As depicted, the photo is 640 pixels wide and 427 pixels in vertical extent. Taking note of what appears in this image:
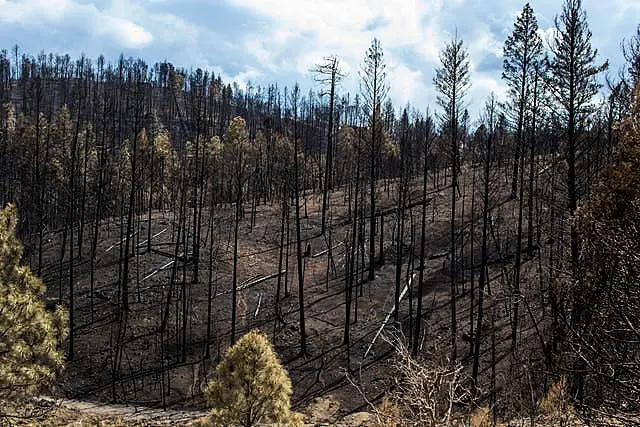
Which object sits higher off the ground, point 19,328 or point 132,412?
point 19,328

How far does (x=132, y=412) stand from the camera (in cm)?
1892

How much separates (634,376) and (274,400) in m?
7.78

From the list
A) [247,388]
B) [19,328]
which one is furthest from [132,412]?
[19,328]

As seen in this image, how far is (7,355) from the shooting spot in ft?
31.3

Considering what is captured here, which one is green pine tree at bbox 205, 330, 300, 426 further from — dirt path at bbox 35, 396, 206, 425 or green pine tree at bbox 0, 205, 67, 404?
dirt path at bbox 35, 396, 206, 425

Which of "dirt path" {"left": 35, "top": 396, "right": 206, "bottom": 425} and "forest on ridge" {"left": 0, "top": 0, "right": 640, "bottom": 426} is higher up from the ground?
"forest on ridge" {"left": 0, "top": 0, "right": 640, "bottom": 426}

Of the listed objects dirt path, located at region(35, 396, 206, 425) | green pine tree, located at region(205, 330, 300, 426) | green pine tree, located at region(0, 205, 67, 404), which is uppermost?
green pine tree, located at region(0, 205, 67, 404)

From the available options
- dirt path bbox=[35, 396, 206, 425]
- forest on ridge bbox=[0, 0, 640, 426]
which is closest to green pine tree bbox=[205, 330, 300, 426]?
forest on ridge bbox=[0, 0, 640, 426]

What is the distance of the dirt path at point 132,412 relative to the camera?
1752cm

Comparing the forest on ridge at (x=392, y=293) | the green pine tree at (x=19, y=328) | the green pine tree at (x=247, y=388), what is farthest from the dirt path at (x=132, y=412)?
the green pine tree at (x=19, y=328)

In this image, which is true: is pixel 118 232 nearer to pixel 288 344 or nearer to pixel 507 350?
pixel 288 344

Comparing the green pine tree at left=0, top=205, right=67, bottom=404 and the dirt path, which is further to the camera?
the dirt path

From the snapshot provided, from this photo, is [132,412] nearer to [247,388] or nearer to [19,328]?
[247,388]

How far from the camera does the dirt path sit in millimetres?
17516
